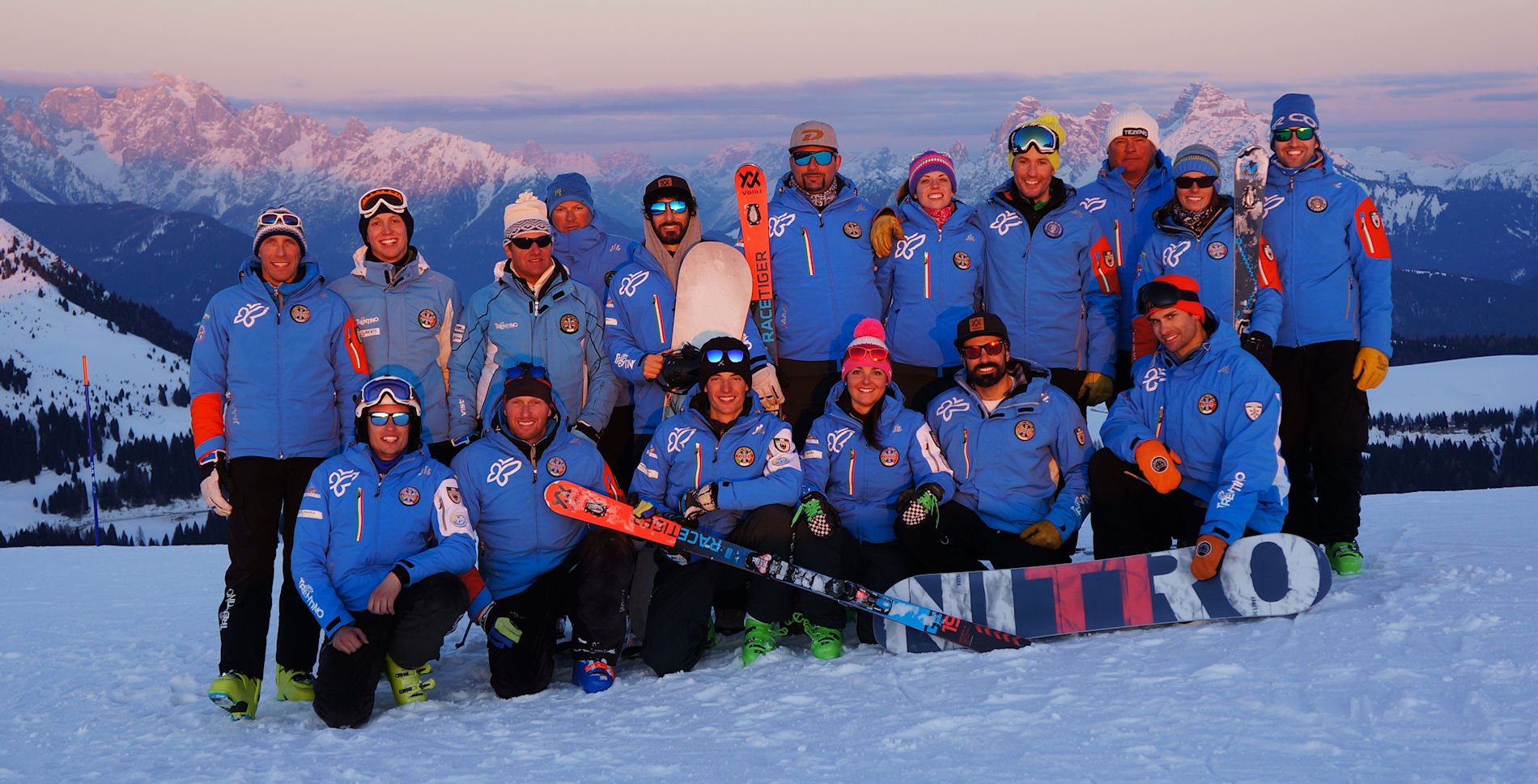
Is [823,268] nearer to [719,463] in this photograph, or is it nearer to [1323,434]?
[719,463]

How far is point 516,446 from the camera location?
5191mm

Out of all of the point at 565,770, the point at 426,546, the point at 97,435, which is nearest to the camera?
the point at 565,770

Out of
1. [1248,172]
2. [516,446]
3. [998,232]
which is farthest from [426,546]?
[1248,172]

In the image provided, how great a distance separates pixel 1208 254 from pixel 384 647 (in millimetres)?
4169

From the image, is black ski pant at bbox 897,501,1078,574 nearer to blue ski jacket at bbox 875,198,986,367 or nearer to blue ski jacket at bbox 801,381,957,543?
blue ski jacket at bbox 801,381,957,543

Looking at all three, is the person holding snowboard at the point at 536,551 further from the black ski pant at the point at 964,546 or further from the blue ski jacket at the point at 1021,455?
the blue ski jacket at the point at 1021,455

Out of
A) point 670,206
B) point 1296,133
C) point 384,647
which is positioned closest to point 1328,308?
point 1296,133

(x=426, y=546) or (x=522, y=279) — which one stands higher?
(x=522, y=279)

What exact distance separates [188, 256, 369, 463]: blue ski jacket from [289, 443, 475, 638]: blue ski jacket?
344 mm

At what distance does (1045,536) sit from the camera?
5.40m

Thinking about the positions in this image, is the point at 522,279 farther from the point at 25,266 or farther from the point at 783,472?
the point at 25,266

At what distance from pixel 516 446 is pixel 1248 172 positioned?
3794 mm

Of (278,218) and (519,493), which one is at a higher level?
(278,218)

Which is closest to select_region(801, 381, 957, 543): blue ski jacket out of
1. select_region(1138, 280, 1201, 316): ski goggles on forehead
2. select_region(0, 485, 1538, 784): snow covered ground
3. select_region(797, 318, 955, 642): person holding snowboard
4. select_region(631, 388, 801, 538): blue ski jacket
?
select_region(797, 318, 955, 642): person holding snowboard
